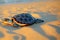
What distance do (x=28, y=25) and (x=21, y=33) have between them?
26 centimetres

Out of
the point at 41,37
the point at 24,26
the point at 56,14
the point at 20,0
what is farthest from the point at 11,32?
the point at 20,0

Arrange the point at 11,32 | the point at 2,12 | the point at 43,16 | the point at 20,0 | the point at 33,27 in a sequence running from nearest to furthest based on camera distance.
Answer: the point at 11,32 < the point at 33,27 < the point at 43,16 < the point at 2,12 < the point at 20,0

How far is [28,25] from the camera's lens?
6.86 ft

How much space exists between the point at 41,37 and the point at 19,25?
0.45m

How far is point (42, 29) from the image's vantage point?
6.50ft

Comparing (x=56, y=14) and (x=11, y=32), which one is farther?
(x=56, y=14)

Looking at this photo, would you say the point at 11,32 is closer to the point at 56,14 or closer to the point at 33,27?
the point at 33,27

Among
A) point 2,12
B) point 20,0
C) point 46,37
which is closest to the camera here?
point 46,37

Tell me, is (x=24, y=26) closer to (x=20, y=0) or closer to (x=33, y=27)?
(x=33, y=27)

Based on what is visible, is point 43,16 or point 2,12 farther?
point 2,12

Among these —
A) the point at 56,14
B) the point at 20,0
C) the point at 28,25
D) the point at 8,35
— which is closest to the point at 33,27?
the point at 28,25

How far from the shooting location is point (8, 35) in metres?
1.81

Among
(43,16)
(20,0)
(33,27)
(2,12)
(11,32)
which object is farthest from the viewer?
(20,0)

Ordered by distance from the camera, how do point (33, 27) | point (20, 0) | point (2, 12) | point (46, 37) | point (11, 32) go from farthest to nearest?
point (20, 0)
point (2, 12)
point (33, 27)
point (11, 32)
point (46, 37)
